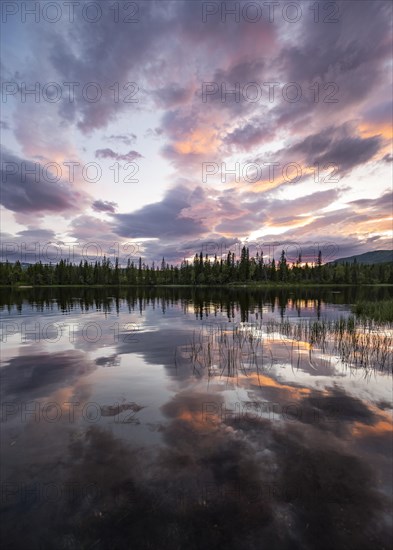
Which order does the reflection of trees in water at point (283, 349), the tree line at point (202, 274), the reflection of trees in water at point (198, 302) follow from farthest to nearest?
the tree line at point (202, 274) → the reflection of trees in water at point (198, 302) → the reflection of trees in water at point (283, 349)

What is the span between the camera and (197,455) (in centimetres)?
782

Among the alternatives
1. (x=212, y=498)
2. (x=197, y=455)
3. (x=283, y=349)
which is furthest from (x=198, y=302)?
(x=212, y=498)

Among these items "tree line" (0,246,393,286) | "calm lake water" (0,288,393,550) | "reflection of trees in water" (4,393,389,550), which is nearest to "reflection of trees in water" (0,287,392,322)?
"calm lake water" (0,288,393,550)

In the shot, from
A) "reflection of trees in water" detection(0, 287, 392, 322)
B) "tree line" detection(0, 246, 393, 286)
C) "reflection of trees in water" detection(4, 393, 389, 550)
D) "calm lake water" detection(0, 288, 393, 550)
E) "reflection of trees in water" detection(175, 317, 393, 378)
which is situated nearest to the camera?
"reflection of trees in water" detection(4, 393, 389, 550)

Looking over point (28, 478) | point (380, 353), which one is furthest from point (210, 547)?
point (380, 353)

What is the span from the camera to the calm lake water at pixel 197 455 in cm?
550

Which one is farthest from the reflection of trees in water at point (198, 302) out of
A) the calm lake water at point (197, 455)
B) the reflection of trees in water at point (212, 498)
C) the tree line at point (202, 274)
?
the tree line at point (202, 274)

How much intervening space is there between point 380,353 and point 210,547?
1692 cm

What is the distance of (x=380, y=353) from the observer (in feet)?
58.8

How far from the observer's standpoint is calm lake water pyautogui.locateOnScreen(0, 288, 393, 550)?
550 centimetres

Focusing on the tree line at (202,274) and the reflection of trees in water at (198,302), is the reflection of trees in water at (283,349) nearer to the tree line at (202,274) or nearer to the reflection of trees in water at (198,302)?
the reflection of trees in water at (198,302)

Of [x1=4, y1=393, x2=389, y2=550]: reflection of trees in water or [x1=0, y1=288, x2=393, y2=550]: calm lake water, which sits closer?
[x1=4, y1=393, x2=389, y2=550]: reflection of trees in water

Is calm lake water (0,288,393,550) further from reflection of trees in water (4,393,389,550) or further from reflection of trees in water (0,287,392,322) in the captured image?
reflection of trees in water (0,287,392,322)

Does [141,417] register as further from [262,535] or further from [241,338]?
[241,338]
